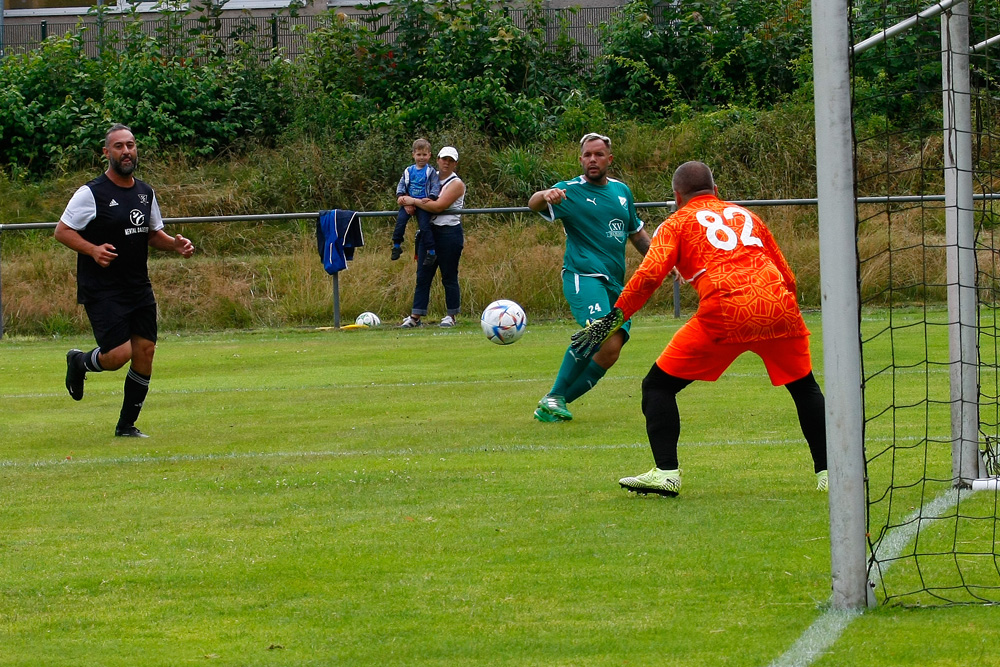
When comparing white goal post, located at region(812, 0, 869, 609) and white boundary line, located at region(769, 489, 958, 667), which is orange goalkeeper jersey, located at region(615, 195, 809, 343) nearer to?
white boundary line, located at region(769, 489, 958, 667)

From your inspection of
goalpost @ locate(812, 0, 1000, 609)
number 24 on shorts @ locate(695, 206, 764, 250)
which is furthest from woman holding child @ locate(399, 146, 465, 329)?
number 24 on shorts @ locate(695, 206, 764, 250)

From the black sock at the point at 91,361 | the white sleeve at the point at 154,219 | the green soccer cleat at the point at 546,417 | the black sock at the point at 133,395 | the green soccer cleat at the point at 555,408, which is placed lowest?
the green soccer cleat at the point at 546,417

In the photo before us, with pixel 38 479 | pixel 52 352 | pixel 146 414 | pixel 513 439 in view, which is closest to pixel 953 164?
pixel 513 439

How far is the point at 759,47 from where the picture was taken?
2772 cm

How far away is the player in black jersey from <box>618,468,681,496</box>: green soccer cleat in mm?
4253

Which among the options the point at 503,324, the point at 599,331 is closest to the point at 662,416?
the point at 599,331

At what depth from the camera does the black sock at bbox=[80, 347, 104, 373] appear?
32.9 ft

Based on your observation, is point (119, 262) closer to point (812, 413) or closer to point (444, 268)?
point (812, 413)

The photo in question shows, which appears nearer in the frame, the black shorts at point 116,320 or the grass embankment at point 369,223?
the black shorts at point 116,320

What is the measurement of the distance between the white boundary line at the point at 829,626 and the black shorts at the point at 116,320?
5.80 metres

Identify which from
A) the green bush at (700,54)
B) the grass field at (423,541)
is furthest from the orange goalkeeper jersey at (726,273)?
the green bush at (700,54)

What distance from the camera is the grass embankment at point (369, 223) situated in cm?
2014

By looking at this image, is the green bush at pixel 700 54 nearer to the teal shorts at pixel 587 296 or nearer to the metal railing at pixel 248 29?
the metal railing at pixel 248 29

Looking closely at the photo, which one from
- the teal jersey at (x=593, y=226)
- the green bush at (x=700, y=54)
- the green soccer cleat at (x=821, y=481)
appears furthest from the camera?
the green bush at (x=700, y=54)
